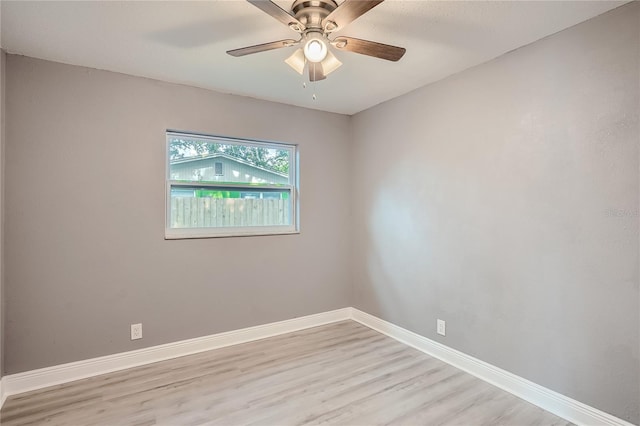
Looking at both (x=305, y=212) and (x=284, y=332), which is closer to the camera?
(x=284, y=332)

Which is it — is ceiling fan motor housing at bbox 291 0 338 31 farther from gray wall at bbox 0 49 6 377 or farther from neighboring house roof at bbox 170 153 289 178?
gray wall at bbox 0 49 6 377

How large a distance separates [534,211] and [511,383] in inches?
48.6

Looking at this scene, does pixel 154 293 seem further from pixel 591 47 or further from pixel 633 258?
pixel 591 47

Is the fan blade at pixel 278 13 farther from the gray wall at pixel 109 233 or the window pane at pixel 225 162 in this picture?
the window pane at pixel 225 162

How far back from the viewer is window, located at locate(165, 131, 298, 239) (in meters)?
2.91

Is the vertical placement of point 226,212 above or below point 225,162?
below

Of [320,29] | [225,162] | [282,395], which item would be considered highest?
[320,29]

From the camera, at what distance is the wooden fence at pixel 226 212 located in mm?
2922

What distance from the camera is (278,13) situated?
4.89 feet

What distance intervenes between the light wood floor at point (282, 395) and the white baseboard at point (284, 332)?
7cm

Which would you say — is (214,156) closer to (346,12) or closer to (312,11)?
(312,11)

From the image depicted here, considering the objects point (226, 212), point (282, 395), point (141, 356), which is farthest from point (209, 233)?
point (282, 395)

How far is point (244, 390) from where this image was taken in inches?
89.2

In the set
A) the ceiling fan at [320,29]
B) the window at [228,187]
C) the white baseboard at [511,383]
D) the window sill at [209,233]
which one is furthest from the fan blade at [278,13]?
the white baseboard at [511,383]
